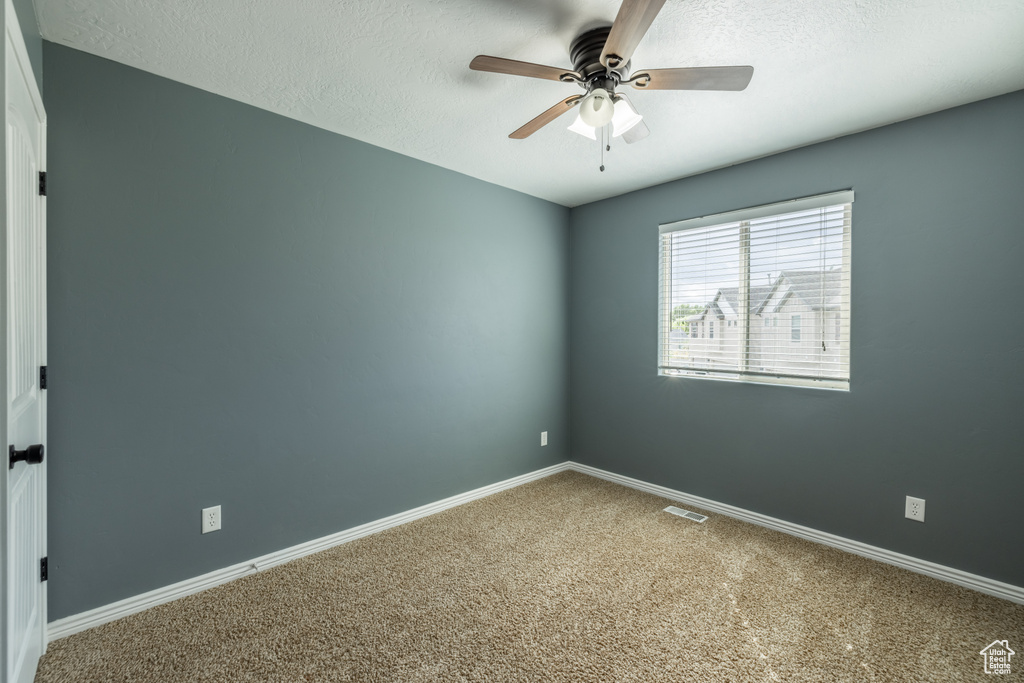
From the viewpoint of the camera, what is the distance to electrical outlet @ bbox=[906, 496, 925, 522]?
2.35m

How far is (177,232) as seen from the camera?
6.81 ft

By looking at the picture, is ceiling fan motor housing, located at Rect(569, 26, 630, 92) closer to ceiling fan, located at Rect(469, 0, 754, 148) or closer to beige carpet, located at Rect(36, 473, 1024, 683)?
ceiling fan, located at Rect(469, 0, 754, 148)

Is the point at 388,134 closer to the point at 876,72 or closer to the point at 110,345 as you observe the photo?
the point at 110,345

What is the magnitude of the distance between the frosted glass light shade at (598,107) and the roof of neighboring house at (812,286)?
5.93 ft

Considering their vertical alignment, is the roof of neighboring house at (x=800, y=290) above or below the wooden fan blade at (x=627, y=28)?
Answer: below

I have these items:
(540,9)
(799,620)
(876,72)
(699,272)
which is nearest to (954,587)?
(799,620)

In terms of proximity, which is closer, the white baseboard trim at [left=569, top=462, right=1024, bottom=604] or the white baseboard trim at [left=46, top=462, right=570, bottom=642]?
the white baseboard trim at [left=46, top=462, right=570, bottom=642]

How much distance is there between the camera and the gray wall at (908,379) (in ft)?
7.04

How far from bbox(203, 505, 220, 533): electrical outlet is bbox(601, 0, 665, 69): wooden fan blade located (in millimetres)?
2617

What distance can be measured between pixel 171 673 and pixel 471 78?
2.66 meters

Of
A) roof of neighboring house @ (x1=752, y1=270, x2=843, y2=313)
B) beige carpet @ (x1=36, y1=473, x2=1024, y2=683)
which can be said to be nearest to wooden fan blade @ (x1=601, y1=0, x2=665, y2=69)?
roof of neighboring house @ (x1=752, y1=270, x2=843, y2=313)

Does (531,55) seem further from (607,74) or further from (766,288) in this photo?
(766,288)

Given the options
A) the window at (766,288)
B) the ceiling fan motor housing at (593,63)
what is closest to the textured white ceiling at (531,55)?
the ceiling fan motor housing at (593,63)

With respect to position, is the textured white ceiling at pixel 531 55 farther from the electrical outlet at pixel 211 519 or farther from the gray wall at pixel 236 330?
the electrical outlet at pixel 211 519
